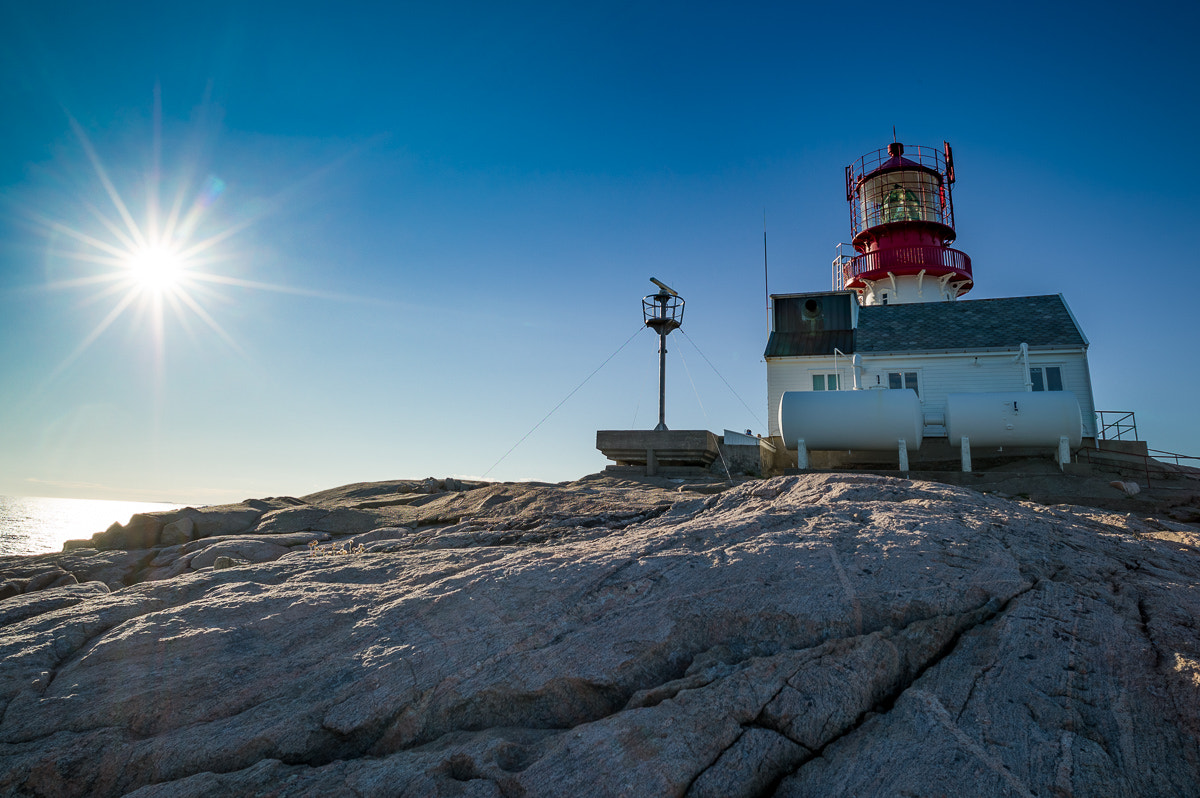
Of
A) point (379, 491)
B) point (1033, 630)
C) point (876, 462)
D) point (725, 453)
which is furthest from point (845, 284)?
point (1033, 630)

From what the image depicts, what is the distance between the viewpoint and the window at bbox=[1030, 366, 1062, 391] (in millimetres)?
22438

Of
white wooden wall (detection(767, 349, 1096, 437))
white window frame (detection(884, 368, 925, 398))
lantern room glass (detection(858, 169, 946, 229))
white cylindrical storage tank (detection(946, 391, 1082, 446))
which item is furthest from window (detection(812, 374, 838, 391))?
lantern room glass (detection(858, 169, 946, 229))

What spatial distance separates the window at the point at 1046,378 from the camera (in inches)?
883

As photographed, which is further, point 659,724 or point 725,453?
point 725,453

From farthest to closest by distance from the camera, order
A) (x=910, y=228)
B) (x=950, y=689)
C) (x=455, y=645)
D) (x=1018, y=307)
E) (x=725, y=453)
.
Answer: (x=910, y=228) → (x=1018, y=307) → (x=725, y=453) → (x=455, y=645) → (x=950, y=689)

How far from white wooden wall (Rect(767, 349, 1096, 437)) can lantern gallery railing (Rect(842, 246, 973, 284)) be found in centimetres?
768

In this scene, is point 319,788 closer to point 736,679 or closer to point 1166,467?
point 736,679

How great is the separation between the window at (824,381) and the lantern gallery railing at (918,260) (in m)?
8.01

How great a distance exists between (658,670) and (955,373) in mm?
22692

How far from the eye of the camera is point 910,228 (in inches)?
1192

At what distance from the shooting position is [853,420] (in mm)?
18859

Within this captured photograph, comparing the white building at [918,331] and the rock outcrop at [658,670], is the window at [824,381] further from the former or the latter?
the rock outcrop at [658,670]

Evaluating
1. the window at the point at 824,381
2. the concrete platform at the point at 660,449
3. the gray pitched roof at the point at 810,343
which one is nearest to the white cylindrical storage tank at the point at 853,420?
the concrete platform at the point at 660,449

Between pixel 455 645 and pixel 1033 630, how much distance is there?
149 inches
